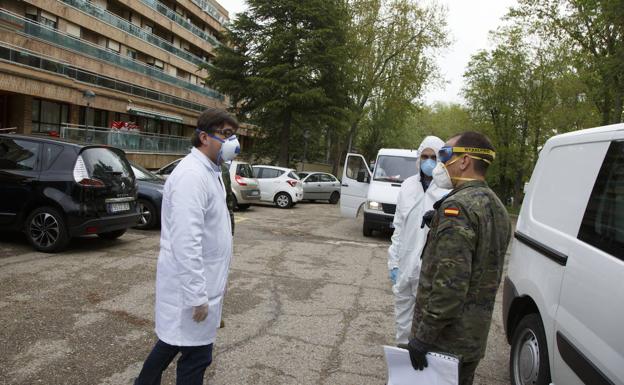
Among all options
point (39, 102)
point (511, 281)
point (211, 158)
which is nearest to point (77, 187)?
point (211, 158)

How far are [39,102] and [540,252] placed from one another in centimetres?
2739

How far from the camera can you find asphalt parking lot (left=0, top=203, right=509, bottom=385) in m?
3.85

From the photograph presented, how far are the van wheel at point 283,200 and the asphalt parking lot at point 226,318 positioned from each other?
33.0 feet

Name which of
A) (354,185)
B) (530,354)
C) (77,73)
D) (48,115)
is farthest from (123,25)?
(530,354)

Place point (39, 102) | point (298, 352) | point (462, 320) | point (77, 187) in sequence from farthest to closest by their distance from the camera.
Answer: point (39, 102) → point (77, 187) → point (298, 352) → point (462, 320)

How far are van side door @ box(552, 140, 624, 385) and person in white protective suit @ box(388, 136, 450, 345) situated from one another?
880 millimetres

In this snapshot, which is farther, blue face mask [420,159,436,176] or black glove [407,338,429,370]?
blue face mask [420,159,436,176]

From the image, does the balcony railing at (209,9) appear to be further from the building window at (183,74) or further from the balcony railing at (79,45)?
the balcony railing at (79,45)

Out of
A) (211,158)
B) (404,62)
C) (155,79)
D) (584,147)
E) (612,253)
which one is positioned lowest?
(612,253)

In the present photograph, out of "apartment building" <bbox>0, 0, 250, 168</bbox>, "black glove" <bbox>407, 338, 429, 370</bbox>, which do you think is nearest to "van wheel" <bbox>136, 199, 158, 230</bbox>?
"black glove" <bbox>407, 338, 429, 370</bbox>

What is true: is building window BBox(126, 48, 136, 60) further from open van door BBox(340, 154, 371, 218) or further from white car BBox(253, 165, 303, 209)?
open van door BBox(340, 154, 371, 218)

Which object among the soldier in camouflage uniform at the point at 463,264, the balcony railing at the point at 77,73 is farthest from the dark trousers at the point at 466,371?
the balcony railing at the point at 77,73

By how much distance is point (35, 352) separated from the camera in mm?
3955

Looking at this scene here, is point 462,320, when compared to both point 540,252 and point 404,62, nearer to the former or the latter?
point 540,252
